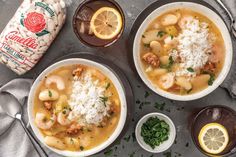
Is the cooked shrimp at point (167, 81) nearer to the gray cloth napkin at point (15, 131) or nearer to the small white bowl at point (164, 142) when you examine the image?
the small white bowl at point (164, 142)

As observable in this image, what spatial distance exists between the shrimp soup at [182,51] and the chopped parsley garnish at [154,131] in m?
0.23

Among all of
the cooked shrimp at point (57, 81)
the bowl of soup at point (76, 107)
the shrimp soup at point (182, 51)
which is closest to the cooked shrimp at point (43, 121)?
the bowl of soup at point (76, 107)

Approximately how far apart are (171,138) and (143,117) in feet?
0.55

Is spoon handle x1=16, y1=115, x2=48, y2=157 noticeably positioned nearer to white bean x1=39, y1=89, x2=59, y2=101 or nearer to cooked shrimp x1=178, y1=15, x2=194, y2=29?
white bean x1=39, y1=89, x2=59, y2=101

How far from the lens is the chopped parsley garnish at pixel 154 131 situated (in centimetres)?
234

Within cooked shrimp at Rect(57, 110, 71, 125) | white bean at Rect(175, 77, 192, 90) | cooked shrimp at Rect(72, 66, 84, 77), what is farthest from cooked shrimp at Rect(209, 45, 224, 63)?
cooked shrimp at Rect(57, 110, 71, 125)

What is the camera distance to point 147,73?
2189 mm

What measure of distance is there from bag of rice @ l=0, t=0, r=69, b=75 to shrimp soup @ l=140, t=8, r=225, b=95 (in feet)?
1.49

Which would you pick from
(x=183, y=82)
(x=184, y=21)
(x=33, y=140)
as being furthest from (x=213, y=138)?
(x=33, y=140)

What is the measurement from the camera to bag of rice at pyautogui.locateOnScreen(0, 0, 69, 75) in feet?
7.50

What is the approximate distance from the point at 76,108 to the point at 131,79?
365mm

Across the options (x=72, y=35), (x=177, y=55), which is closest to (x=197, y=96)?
(x=177, y=55)

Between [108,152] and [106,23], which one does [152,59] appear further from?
[108,152]

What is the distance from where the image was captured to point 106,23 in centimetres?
226
